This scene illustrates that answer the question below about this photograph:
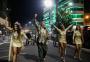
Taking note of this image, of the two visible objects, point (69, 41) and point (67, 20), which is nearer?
point (69, 41)

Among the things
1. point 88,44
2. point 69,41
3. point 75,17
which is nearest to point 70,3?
point 75,17

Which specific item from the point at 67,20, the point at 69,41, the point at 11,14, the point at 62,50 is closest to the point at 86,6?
the point at 11,14

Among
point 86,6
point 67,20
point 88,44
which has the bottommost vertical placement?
point 88,44

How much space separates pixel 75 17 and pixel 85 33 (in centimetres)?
10526

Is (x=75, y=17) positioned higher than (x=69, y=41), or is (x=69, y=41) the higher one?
(x=75, y=17)

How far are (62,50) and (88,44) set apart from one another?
36.7 ft

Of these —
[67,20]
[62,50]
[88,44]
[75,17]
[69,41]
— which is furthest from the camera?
[75,17]

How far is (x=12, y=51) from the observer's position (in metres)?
11.0

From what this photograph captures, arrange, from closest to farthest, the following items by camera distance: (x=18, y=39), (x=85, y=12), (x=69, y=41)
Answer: (x=18, y=39), (x=69, y=41), (x=85, y=12)

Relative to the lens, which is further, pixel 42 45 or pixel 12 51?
pixel 42 45

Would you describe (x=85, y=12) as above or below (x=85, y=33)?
above

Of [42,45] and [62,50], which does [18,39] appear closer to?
[42,45]

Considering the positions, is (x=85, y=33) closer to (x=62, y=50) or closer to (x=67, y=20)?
(x=62, y=50)

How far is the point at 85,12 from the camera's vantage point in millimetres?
113625
